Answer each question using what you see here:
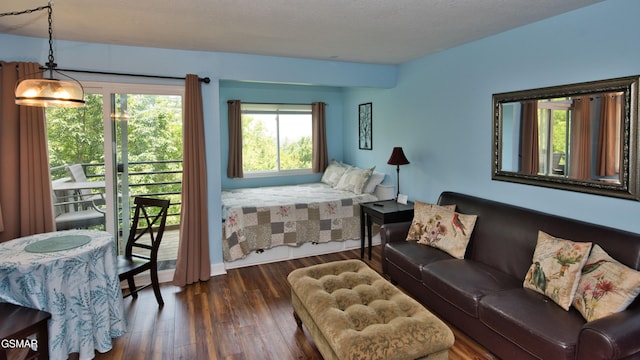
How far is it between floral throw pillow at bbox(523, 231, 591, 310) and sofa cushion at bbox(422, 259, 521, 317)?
20cm

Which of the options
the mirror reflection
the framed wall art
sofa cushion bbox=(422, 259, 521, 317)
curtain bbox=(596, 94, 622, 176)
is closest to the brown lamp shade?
the framed wall art

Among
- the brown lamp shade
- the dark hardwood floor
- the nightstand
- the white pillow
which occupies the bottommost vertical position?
the dark hardwood floor

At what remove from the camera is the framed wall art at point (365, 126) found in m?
5.61

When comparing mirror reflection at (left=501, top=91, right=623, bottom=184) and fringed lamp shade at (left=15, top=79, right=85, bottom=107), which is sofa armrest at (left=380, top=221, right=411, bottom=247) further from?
fringed lamp shade at (left=15, top=79, right=85, bottom=107)

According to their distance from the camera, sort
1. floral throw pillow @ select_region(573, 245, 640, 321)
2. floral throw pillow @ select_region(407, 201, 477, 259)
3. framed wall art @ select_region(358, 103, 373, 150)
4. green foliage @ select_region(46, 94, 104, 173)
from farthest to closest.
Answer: framed wall art @ select_region(358, 103, 373, 150)
green foliage @ select_region(46, 94, 104, 173)
floral throw pillow @ select_region(407, 201, 477, 259)
floral throw pillow @ select_region(573, 245, 640, 321)

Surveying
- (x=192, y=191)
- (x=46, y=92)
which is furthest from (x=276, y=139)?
(x=46, y=92)

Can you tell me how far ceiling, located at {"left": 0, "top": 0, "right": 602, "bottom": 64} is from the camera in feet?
8.19

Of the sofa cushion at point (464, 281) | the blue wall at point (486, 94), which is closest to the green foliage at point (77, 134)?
Result: the sofa cushion at point (464, 281)

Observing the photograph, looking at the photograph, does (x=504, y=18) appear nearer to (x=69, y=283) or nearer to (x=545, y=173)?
(x=545, y=173)

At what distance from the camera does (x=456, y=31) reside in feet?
10.5

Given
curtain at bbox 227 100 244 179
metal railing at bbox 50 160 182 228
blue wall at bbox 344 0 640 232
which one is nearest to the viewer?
blue wall at bbox 344 0 640 232

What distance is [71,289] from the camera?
2.43 metres

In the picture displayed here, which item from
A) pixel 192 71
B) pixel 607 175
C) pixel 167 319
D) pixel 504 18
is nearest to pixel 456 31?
pixel 504 18

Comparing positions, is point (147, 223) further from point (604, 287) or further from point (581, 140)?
point (581, 140)
